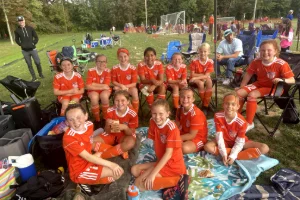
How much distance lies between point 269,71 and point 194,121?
1.53 m

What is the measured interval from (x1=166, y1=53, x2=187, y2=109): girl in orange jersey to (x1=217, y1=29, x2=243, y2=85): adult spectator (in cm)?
167

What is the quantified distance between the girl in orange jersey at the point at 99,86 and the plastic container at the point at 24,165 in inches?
53.9

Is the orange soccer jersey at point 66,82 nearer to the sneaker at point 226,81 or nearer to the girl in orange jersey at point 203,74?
the girl in orange jersey at point 203,74

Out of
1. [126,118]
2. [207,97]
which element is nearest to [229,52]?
[207,97]

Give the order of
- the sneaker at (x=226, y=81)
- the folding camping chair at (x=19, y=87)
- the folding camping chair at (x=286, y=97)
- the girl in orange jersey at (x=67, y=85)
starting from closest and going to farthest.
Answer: the folding camping chair at (x=286, y=97)
the girl in orange jersey at (x=67, y=85)
the folding camping chair at (x=19, y=87)
the sneaker at (x=226, y=81)

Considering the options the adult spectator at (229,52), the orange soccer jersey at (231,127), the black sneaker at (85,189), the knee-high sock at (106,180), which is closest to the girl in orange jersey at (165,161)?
the knee-high sock at (106,180)

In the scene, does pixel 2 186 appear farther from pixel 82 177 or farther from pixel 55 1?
pixel 55 1

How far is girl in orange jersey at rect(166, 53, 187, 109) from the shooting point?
378cm

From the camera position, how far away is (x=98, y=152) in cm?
254

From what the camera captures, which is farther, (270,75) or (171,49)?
(171,49)

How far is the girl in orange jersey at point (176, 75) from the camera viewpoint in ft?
12.4

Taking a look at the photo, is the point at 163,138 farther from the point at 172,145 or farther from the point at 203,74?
the point at 203,74

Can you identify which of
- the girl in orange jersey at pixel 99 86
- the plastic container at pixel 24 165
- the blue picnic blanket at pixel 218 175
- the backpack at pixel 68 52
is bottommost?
the blue picnic blanket at pixel 218 175

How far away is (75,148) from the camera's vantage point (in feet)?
6.66
